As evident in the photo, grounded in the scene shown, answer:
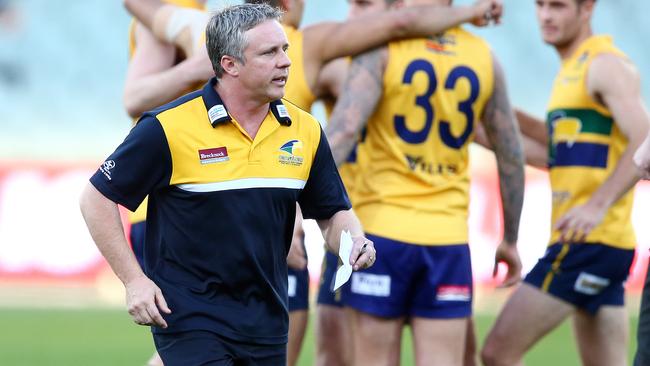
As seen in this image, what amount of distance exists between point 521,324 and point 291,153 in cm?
242

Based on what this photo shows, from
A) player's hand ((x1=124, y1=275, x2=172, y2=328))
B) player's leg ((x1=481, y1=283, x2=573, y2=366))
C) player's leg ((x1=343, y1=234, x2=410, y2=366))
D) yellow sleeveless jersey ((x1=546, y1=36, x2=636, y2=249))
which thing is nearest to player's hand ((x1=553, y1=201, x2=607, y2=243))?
yellow sleeveless jersey ((x1=546, y1=36, x2=636, y2=249))

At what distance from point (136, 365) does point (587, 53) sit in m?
4.43

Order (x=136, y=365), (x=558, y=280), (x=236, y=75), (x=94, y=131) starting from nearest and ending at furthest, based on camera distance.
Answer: (x=236, y=75) → (x=558, y=280) → (x=136, y=365) → (x=94, y=131)

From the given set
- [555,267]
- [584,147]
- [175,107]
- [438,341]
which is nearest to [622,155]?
[584,147]

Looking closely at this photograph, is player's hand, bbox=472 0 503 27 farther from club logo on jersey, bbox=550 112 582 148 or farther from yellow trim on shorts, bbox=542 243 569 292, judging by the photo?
yellow trim on shorts, bbox=542 243 569 292

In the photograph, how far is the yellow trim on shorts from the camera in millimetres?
6574

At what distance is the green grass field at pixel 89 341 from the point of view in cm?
978

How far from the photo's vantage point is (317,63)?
5.92 meters

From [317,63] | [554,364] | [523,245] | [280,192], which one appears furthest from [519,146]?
[523,245]

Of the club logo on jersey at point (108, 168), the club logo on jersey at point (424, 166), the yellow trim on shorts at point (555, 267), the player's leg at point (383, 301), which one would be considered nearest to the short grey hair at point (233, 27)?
the club logo on jersey at point (108, 168)

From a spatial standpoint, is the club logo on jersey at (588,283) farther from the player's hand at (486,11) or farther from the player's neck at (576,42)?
the player's hand at (486,11)

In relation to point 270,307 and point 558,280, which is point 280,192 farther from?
point 558,280

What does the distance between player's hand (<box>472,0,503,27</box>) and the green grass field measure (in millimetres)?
4172

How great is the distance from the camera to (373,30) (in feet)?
19.1
